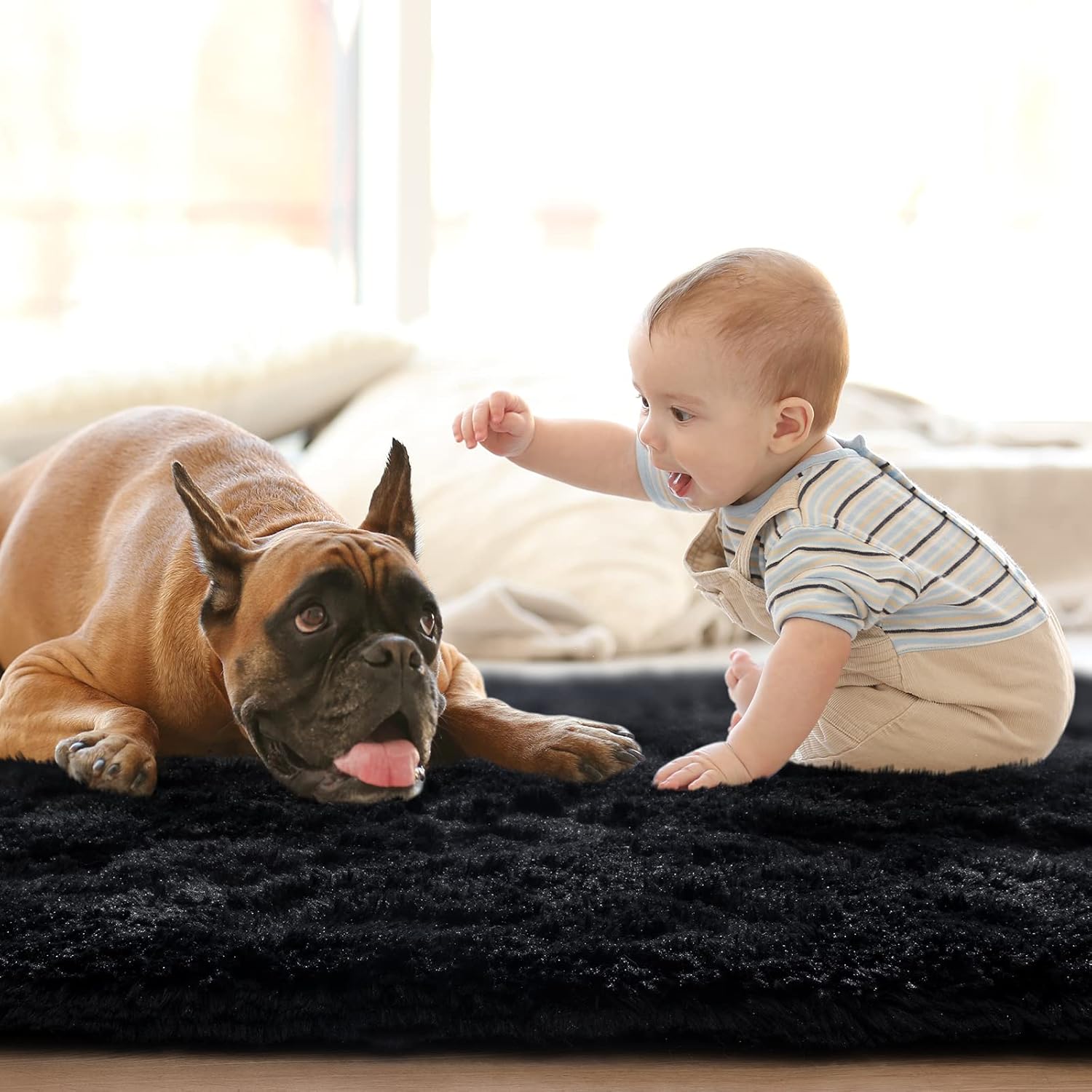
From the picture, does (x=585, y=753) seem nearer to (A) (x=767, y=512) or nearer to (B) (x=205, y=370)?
(A) (x=767, y=512)

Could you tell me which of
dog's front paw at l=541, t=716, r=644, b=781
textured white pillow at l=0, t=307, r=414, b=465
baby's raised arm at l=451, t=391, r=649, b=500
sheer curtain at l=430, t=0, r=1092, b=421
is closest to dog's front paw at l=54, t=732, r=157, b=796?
dog's front paw at l=541, t=716, r=644, b=781

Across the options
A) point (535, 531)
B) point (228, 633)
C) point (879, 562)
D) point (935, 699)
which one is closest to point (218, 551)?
point (228, 633)

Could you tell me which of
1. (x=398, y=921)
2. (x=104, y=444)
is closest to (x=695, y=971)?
(x=398, y=921)

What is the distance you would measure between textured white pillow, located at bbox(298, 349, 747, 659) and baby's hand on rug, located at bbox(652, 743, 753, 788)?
0.67 m

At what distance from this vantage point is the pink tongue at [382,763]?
1.03 metres

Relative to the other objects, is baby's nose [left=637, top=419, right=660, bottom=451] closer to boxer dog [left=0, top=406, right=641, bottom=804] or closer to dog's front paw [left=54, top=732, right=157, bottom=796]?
boxer dog [left=0, top=406, right=641, bottom=804]

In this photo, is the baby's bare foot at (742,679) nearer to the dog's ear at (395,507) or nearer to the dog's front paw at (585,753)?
the dog's front paw at (585,753)

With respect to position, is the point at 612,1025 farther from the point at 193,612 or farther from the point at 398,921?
the point at 193,612

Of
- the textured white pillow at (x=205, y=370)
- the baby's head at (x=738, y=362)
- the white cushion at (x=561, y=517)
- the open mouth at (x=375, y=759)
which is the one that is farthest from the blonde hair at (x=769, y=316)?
the textured white pillow at (x=205, y=370)

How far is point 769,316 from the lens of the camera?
116cm

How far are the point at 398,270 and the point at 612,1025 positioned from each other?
273 cm

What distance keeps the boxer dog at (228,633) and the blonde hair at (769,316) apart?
0.31 m

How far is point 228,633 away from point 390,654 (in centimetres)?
15

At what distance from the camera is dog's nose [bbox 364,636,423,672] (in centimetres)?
99
